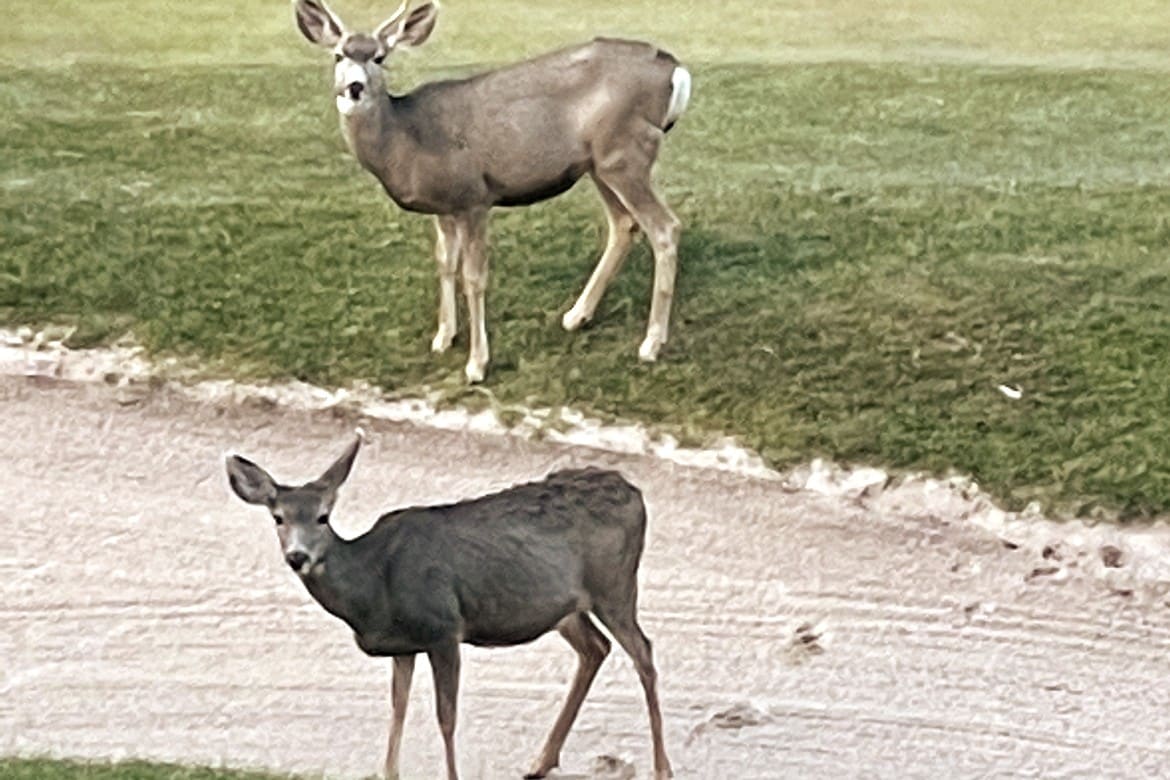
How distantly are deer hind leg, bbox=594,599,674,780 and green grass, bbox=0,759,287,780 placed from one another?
4.55 feet

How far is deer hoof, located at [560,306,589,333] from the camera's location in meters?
13.5

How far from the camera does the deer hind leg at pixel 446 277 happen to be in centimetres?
1284

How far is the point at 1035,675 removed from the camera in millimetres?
10539

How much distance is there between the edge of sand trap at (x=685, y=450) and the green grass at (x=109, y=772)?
371cm

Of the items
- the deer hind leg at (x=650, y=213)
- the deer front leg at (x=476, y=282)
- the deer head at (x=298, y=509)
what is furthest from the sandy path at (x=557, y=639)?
the deer head at (x=298, y=509)

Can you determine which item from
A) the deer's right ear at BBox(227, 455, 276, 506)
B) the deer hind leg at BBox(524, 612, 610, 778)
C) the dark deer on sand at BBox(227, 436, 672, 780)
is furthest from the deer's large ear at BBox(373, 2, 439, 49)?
the deer's right ear at BBox(227, 455, 276, 506)

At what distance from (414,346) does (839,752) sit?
4.40 meters

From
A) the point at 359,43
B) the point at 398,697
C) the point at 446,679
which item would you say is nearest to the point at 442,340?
the point at 359,43

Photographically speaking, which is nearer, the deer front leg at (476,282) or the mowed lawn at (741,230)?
the deer front leg at (476,282)

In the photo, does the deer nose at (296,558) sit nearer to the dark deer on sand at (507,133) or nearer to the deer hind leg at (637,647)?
the deer hind leg at (637,647)

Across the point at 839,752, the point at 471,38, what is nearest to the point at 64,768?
the point at 839,752

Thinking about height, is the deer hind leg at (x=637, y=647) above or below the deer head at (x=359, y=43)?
below

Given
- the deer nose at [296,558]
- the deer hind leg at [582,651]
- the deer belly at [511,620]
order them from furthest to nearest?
the deer hind leg at [582,651], the deer belly at [511,620], the deer nose at [296,558]

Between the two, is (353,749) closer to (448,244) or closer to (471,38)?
(448,244)
